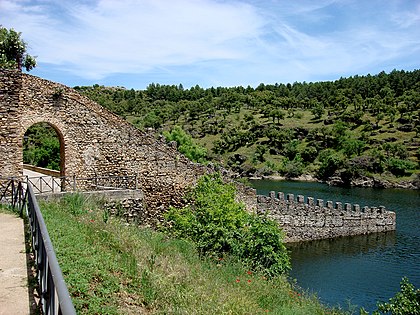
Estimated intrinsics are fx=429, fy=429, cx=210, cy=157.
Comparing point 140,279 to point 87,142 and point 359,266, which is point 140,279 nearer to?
point 87,142

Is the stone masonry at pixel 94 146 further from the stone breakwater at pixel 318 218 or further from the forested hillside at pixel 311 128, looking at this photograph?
the forested hillside at pixel 311 128

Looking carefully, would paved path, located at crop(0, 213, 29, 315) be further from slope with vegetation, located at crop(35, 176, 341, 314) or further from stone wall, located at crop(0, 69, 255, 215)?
stone wall, located at crop(0, 69, 255, 215)

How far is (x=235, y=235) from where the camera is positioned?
1538cm

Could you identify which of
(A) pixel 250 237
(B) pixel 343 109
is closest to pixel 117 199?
(A) pixel 250 237

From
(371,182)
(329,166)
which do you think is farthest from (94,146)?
(329,166)

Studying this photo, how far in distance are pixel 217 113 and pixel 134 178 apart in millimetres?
82383

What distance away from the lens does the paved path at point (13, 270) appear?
17.9 ft

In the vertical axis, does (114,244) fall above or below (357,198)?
above

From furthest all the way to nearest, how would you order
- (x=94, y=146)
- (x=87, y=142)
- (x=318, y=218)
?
(x=318, y=218), (x=94, y=146), (x=87, y=142)

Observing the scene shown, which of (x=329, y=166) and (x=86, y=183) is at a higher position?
(x=86, y=183)

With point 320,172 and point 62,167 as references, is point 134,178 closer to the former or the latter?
point 62,167

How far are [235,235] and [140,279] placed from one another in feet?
27.5

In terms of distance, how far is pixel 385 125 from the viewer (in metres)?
75.3

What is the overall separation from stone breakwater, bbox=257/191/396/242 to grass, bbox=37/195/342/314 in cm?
1342
